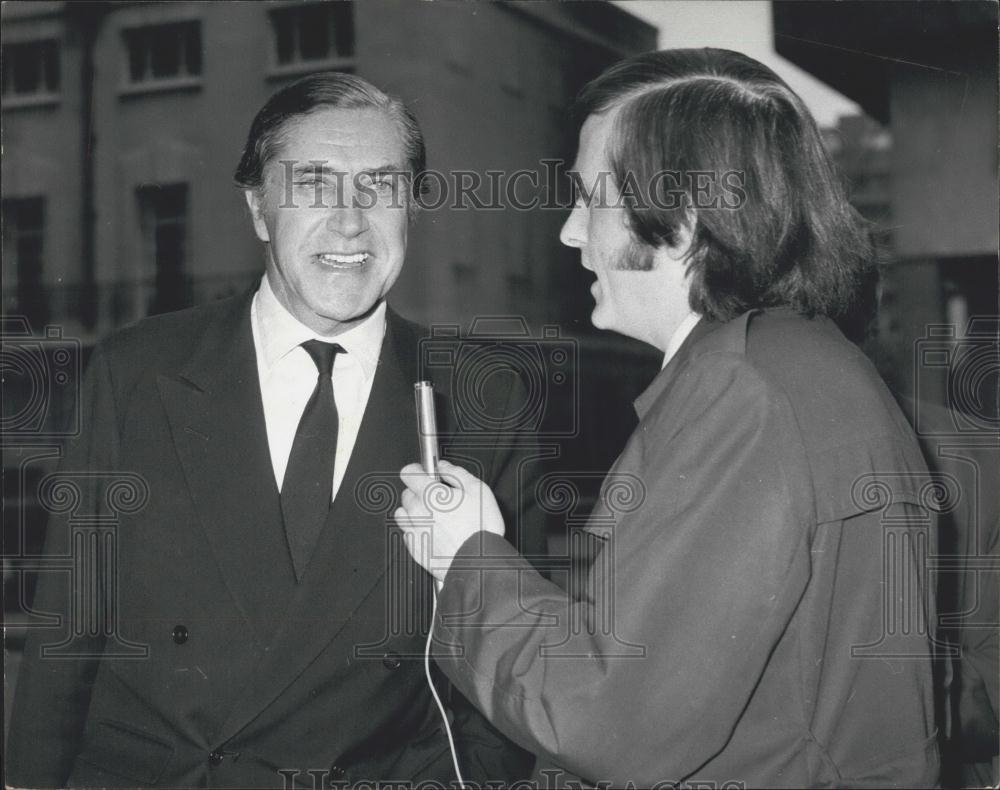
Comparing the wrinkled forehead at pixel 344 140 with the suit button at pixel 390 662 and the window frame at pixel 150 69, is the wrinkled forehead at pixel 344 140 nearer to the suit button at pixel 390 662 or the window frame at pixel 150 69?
the window frame at pixel 150 69

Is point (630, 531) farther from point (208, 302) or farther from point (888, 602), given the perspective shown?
point (208, 302)

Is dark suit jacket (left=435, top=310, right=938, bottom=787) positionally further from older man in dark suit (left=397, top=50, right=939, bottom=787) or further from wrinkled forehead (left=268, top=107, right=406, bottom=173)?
wrinkled forehead (left=268, top=107, right=406, bottom=173)

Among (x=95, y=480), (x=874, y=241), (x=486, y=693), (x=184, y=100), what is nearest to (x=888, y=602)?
(x=486, y=693)

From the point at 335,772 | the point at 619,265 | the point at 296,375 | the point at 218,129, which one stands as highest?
the point at 218,129

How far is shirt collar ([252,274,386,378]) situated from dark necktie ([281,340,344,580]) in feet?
0.12

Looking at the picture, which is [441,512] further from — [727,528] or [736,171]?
[736,171]

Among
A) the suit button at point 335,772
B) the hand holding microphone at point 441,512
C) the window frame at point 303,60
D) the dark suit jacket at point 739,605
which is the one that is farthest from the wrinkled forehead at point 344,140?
the suit button at point 335,772

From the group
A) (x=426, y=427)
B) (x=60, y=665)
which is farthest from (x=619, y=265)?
(x=60, y=665)

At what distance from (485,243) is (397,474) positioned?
0.49m

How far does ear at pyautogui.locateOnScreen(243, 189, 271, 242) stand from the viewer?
181 cm

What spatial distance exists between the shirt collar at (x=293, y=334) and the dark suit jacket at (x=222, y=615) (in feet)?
0.09

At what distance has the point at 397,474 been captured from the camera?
173 cm

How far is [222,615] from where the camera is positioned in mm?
1662

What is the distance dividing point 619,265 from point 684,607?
51cm
